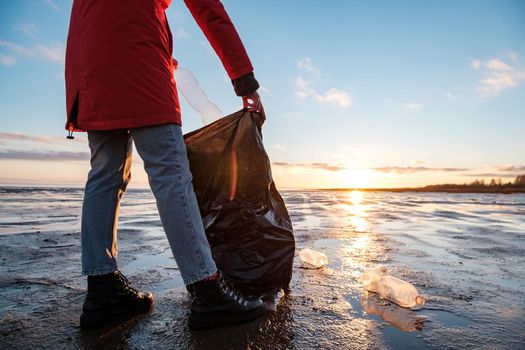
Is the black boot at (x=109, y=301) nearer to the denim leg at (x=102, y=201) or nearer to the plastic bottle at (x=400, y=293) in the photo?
the denim leg at (x=102, y=201)

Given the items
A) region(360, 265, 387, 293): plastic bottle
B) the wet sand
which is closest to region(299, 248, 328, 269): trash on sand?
the wet sand

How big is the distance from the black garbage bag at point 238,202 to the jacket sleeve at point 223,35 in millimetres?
234

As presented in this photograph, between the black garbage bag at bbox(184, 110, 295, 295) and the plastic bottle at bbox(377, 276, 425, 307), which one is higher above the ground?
the black garbage bag at bbox(184, 110, 295, 295)

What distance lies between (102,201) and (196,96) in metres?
0.95

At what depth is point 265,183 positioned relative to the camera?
1615 mm

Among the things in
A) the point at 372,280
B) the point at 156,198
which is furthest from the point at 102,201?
the point at 372,280

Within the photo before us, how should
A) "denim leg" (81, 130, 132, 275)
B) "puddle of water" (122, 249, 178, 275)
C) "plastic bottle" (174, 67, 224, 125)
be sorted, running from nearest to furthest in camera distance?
1. "denim leg" (81, 130, 132, 275)
2. "plastic bottle" (174, 67, 224, 125)
3. "puddle of water" (122, 249, 178, 275)

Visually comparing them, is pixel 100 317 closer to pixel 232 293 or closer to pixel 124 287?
pixel 124 287

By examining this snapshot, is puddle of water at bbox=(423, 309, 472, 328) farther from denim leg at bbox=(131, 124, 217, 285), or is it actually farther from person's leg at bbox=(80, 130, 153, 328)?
person's leg at bbox=(80, 130, 153, 328)

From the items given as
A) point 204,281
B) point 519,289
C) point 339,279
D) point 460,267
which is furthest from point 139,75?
point 460,267

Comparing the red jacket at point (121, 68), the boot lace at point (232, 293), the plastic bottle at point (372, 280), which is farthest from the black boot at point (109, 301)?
the plastic bottle at point (372, 280)

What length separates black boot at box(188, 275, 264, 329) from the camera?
49.8 inches

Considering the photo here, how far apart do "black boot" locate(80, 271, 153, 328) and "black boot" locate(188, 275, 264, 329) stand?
295mm

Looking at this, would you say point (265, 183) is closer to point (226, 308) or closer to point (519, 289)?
point (226, 308)
